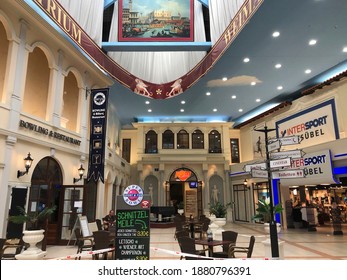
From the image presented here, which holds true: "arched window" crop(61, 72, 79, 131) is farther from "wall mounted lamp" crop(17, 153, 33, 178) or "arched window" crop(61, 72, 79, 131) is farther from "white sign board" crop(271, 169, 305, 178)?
"white sign board" crop(271, 169, 305, 178)

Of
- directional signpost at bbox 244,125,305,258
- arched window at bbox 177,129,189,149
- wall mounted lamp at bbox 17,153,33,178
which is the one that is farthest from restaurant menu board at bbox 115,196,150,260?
arched window at bbox 177,129,189,149

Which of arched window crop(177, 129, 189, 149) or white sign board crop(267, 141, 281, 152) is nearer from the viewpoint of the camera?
white sign board crop(267, 141, 281, 152)

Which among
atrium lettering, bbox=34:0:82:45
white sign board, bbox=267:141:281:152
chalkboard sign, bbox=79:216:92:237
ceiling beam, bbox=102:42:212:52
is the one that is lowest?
chalkboard sign, bbox=79:216:92:237

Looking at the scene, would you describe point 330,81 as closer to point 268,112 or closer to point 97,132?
point 268,112

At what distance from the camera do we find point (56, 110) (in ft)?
30.2

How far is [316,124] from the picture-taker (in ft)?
39.4

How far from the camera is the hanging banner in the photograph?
34.1 ft

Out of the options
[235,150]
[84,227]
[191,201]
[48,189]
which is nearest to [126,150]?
[191,201]

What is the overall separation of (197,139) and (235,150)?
123 inches

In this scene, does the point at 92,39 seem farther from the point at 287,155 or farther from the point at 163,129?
the point at 163,129

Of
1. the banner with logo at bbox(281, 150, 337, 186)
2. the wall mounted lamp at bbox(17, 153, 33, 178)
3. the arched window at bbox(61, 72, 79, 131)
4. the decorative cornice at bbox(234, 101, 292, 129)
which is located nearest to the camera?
the wall mounted lamp at bbox(17, 153, 33, 178)

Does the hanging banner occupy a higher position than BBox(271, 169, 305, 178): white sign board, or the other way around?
the hanging banner

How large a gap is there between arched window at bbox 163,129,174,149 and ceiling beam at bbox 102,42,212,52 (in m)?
9.63

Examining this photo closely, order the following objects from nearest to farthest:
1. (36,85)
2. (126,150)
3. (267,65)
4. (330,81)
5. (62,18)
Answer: (62,18), (36,85), (330,81), (267,65), (126,150)
